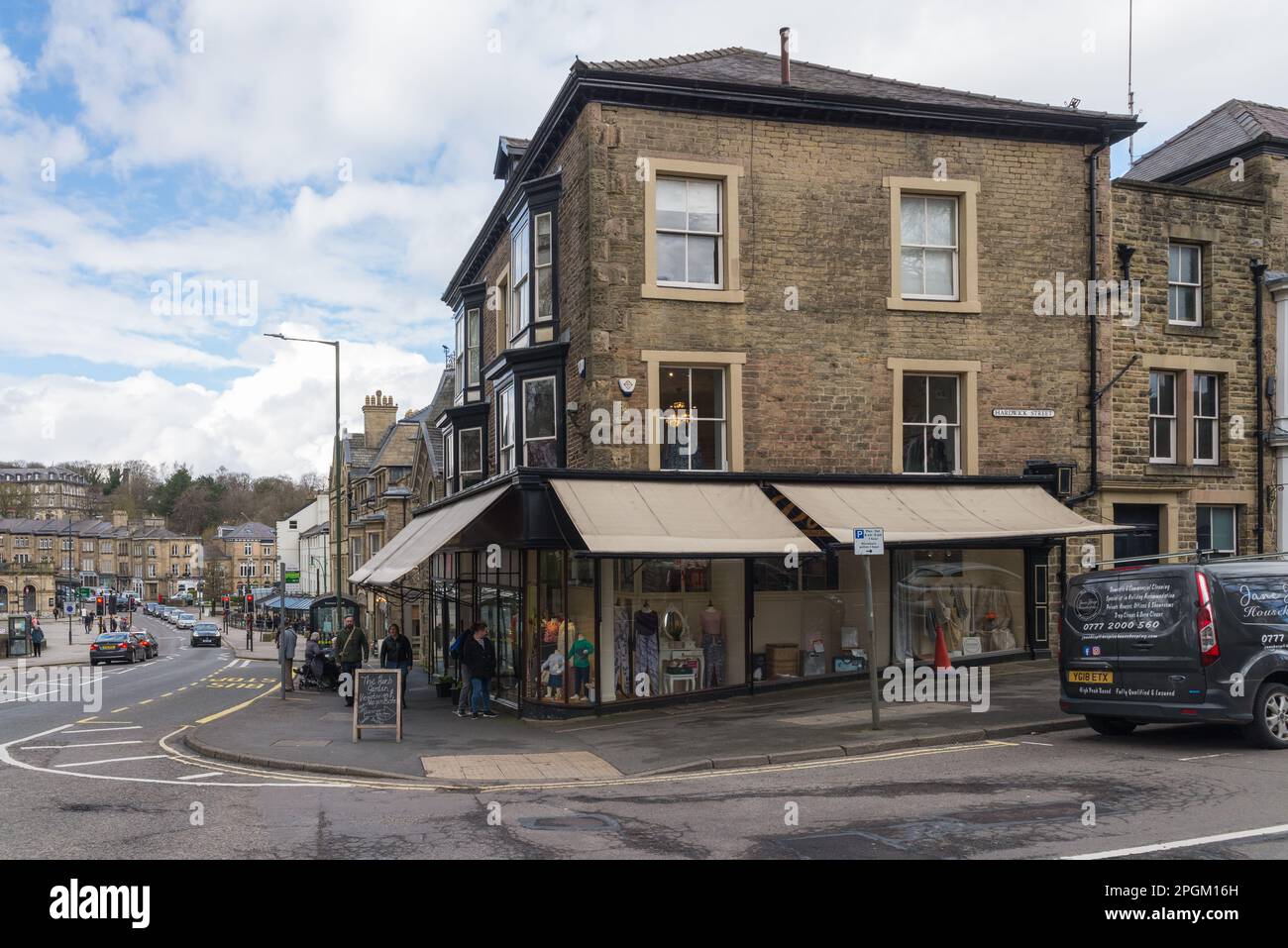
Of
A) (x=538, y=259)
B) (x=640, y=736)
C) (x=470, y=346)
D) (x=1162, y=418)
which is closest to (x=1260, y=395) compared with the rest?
(x=1162, y=418)

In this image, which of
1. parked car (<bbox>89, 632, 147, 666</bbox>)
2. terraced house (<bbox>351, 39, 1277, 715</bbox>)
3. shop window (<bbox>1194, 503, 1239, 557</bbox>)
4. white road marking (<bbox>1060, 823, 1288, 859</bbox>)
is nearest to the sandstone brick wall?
terraced house (<bbox>351, 39, 1277, 715</bbox>)

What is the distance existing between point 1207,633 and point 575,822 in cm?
710

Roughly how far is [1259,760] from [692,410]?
10.0 meters

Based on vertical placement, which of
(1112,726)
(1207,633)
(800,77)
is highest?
(800,77)

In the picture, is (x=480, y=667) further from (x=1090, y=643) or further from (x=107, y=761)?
(x=1090, y=643)

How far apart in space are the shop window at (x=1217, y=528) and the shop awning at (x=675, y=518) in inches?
398

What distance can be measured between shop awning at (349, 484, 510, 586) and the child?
255 cm

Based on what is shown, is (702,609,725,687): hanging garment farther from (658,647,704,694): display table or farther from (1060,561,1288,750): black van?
(1060,561,1288,750): black van

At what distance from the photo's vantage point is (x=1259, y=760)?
1094 cm

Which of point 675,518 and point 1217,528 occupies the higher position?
point 675,518

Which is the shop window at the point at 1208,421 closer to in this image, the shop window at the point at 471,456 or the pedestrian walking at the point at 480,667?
the pedestrian walking at the point at 480,667

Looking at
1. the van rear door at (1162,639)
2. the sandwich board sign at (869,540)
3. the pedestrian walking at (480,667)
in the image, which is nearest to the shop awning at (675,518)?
the sandwich board sign at (869,540)

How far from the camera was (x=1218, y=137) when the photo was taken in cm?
2398
